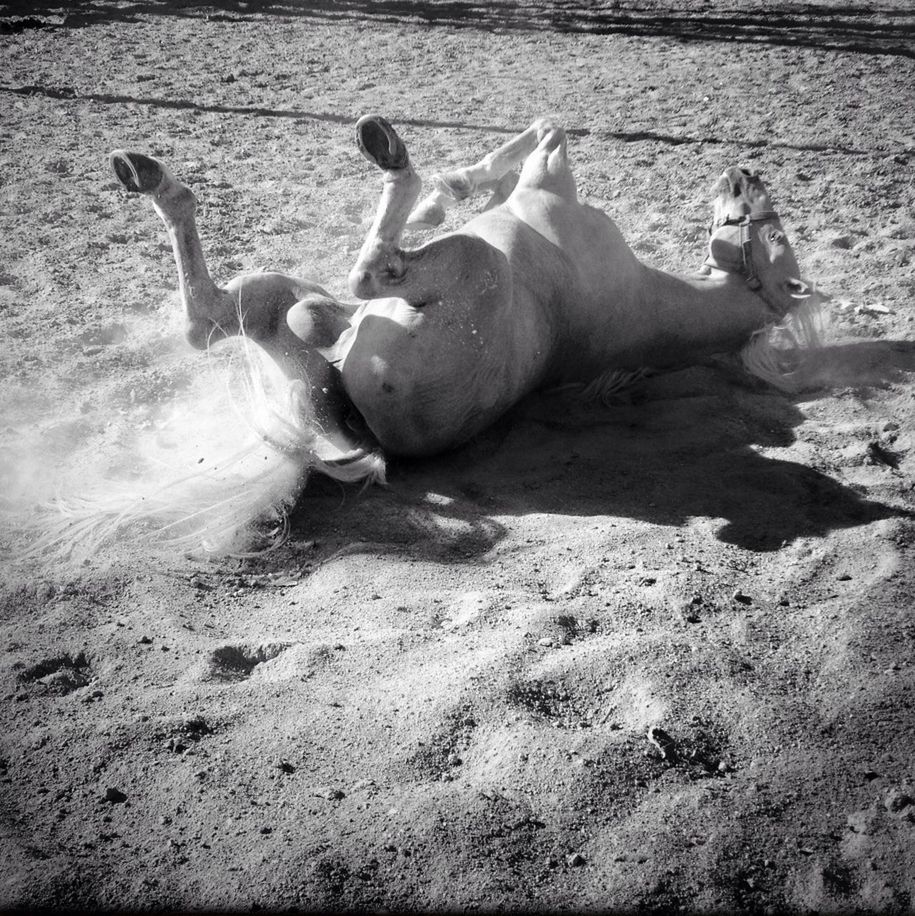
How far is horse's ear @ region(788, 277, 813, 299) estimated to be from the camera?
3.59m

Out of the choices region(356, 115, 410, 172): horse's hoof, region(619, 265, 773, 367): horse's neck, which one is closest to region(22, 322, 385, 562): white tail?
region(356, 115, 410, 172): horse's hoof

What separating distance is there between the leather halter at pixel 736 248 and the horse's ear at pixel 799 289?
0.12m

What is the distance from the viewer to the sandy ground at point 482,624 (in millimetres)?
1687

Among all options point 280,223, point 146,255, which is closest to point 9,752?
point 146,255

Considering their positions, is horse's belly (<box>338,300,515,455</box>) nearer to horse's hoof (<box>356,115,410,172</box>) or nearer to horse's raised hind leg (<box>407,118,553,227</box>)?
horse's hoof (<box>356,115,410,172</box>)

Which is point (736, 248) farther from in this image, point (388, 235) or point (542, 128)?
point (388, 235)

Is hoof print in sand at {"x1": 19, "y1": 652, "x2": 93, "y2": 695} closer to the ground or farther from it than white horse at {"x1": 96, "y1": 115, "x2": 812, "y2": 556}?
closer to the ground

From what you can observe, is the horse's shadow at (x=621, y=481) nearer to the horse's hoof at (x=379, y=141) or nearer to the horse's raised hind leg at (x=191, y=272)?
the horse's raised hind leg at (x=191, y=272)

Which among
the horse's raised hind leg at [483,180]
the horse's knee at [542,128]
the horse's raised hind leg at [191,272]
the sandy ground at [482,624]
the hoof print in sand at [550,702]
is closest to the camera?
the sandy ground at [482,624]

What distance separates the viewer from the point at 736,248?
3.66 meters

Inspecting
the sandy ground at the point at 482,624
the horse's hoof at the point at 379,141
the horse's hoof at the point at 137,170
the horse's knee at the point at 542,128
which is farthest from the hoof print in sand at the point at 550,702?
the horse's knee at the point at 542,128

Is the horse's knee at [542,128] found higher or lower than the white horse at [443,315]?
higher

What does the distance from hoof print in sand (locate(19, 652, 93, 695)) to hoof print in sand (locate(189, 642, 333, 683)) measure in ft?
0.84

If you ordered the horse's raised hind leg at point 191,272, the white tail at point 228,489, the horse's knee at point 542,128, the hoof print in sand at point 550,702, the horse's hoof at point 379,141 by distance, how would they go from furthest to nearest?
the horse's knee at point 542,128, the horse's raised hind leg at point 191,272, the white tail at point 228,489, the horse's hoof at point 379,141, the hoof print in sand at point 550,702
